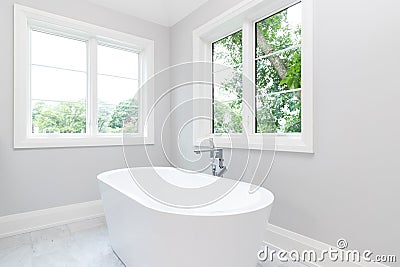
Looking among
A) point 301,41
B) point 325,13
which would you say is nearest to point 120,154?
point 301,41

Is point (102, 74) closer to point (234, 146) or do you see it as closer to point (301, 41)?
point (234, 146)

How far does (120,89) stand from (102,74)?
0.28 m

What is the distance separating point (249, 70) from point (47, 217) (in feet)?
8.31

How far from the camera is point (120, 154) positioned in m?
2.88

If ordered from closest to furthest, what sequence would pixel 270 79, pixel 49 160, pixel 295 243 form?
1. pixel 295 243
2. pixel 270 79
3. pixel 49 160

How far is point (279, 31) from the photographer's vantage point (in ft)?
6.70

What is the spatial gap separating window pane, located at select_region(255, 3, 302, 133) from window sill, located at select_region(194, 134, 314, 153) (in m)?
0.09

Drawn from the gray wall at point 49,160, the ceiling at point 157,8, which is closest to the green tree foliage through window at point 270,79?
the ceiling at point 157,8

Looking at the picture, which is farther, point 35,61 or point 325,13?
point 35,61

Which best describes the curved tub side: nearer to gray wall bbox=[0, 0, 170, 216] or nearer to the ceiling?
gray wall bbox=[0, 0, 170, 216]

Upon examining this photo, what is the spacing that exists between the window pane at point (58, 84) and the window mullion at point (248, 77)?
6.18 feet

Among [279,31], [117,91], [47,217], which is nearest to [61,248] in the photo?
[47,217]

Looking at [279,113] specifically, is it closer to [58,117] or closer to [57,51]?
[58,117]

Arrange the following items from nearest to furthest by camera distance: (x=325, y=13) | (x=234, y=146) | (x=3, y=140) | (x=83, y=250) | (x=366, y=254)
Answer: (x=366, y=254)
(x=325, y=13)
(x=83, y=250)
(x=3, y=140)
(x=234, y=146)
